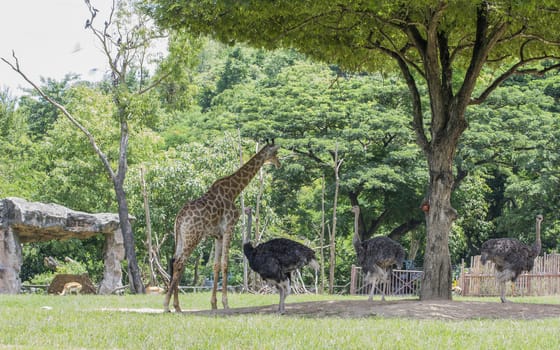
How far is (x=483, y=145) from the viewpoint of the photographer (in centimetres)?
3534

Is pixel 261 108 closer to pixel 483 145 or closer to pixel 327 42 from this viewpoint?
pixel 483 145

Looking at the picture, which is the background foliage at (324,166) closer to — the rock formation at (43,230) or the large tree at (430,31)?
the rock formation at (43,230)

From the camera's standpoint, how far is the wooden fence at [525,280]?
27.8m

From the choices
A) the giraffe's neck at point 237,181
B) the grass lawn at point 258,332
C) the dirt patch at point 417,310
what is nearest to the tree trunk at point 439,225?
the dirt patch at point 417,310

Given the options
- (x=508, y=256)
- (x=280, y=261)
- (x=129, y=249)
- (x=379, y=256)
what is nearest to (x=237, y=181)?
(x=280, y=261)

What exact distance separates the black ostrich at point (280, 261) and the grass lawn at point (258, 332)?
912mm

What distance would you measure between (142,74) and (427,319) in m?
17.9

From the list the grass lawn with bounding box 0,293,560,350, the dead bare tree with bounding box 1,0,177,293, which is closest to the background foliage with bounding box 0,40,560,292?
the dead bare tree with bounding box 1,0,177,293

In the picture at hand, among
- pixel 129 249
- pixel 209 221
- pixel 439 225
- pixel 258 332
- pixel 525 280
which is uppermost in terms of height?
pixel 439 225

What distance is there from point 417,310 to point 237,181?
4195 millimetres

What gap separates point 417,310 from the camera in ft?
49.1

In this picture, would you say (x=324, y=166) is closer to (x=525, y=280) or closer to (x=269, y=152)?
(x=525, y=280)

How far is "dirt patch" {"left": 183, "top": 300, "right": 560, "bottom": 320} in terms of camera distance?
14634mm

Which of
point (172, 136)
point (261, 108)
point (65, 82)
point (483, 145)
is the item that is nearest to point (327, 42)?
point (483, 145)
